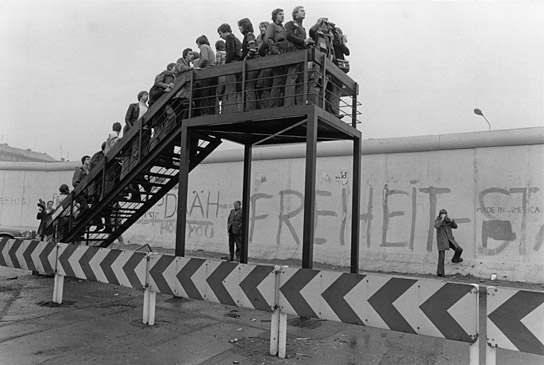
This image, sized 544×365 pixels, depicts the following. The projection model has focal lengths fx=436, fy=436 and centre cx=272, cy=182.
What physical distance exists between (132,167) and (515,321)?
6842 millimetres

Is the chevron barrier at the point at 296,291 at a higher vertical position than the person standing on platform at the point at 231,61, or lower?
lower

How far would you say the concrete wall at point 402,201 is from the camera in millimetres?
10367

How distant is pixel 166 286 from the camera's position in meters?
6.32

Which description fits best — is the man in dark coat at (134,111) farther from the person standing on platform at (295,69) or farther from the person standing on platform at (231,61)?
the person standing on platform at (295,69)

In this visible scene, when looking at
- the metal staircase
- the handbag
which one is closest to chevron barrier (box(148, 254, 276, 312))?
the metal staircase

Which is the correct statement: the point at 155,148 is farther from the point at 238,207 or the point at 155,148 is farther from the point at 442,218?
the point at 442,218

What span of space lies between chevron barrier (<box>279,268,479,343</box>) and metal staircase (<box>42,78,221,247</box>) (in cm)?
394

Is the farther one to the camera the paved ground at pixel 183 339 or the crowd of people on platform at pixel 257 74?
the crowd of people on platform at pixel 257 74

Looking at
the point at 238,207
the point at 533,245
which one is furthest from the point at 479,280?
the point at 238,207

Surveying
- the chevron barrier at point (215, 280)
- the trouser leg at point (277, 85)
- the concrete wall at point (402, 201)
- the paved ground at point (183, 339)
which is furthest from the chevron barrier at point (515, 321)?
the concrete wall at point (402, 201)

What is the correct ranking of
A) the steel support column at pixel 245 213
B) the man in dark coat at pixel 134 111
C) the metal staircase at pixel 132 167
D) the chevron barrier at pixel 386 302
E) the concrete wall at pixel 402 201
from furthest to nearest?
the concrete wall at pixel 402 201 < the man in dark coat at pixel 134 111 < the steel support column at pixel 245 213 < the metal staircase at pixel 132 167 < the chevron barrier at pixel 386 302

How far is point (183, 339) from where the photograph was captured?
574 cm

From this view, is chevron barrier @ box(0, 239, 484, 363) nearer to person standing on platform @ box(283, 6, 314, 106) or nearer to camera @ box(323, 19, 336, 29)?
person standing on platform @ box(283, 6, 314, 106)

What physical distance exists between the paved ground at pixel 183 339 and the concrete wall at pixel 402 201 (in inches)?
125
